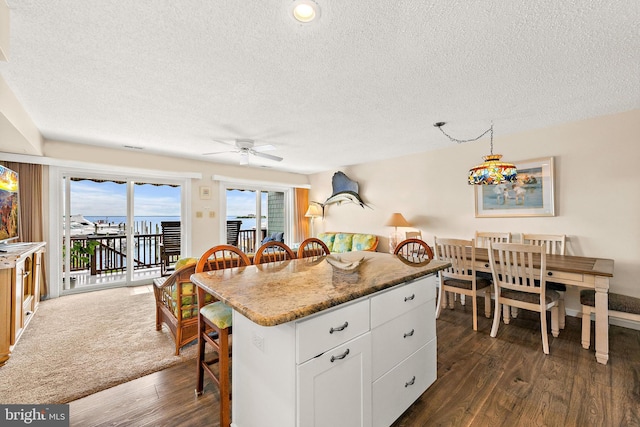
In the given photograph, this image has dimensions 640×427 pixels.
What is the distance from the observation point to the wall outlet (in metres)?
1.18

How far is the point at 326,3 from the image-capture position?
4.60ft

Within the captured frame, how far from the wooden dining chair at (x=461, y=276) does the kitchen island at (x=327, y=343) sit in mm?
1379

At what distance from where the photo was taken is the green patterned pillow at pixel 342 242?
5555 mm

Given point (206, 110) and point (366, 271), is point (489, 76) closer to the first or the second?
point (366, 271)

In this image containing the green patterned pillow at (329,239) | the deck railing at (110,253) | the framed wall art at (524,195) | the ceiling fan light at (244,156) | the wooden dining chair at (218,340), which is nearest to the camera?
the wooden dining chair at (218,340)

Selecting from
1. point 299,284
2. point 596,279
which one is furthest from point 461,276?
point 299,284

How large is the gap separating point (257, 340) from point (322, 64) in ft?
6.22

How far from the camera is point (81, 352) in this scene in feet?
7.85

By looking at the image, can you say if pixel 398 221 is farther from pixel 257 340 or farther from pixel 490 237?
pixel 257 340

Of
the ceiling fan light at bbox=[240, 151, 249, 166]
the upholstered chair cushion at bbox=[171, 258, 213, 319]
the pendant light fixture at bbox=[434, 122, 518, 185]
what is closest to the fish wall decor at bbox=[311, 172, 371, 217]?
the ceiling fan light at bbox=[240, 151, 249, 166]

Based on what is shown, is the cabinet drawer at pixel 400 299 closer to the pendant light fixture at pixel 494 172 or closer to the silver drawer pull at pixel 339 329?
the silver drawer pull at pixel 339 329

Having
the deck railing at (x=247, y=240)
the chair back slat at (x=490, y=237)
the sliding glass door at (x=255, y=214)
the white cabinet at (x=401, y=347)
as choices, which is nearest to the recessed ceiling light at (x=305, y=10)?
the white cabinet at (x=401, y=347)

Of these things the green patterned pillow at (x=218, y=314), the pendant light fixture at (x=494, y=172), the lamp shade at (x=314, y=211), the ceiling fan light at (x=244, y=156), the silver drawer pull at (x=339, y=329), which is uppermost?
the ceiling fan light at (x=244, y=156)

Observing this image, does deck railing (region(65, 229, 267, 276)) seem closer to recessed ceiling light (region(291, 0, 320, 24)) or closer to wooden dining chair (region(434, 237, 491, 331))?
recessed ceiling light (region(291, 0, 320, 24))
